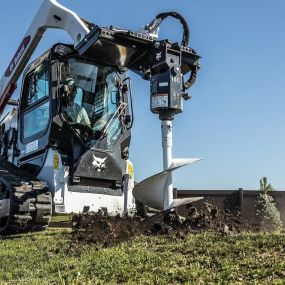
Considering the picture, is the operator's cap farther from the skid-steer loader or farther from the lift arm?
the lift arm

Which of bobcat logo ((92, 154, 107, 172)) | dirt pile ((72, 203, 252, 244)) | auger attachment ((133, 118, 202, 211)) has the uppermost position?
bobcat logo ((92, 154, 107, 172))

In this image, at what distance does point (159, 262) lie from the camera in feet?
13.9

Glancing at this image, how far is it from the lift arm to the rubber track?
2.32 m

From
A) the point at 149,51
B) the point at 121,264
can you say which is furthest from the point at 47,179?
the point at 121,264

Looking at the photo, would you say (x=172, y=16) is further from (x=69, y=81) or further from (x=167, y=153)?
(x=167, y=153)

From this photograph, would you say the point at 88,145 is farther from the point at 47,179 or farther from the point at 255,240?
the point at 255,240

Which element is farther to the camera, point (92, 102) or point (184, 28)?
point (92, 102)

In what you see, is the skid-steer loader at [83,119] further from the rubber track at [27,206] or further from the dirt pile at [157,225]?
the dirt pile at [157,225]

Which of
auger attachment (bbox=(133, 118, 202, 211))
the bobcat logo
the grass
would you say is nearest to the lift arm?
the bobcat logo

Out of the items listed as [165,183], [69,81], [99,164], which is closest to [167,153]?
[165,183]

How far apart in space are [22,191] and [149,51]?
2.82 meters

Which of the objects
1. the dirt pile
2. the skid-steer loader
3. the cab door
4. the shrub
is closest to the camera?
the dirt pile

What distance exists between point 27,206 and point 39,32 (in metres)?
3.72

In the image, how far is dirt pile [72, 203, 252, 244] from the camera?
580 cm
